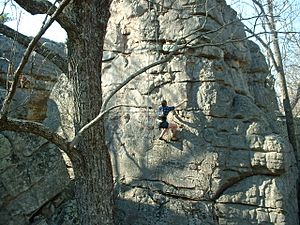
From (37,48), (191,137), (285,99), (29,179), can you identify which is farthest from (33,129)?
(285,99)

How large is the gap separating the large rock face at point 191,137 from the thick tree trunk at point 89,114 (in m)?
2.54

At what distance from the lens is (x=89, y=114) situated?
12.9 ft

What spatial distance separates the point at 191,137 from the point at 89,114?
336cm

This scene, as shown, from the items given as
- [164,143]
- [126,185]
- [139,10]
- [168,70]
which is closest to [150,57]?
[168,70]

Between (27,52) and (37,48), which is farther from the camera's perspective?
(37,48)

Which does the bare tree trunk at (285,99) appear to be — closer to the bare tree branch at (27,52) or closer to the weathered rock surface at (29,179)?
the weathered rock surface at (29,179)

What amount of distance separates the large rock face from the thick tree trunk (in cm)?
254

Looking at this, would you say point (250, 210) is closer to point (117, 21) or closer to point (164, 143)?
point (164, 143)

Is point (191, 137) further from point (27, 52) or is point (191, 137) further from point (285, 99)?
point (27, 52)

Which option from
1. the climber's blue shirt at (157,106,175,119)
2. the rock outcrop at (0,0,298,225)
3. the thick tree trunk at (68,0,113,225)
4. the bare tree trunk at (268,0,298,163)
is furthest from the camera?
the bare tree trunk at (268,0,298,163)

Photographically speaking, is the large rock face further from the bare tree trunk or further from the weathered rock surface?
the bare tree trunk

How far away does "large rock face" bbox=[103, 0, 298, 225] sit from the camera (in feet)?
21.6

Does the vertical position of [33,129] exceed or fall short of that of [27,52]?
it falls short

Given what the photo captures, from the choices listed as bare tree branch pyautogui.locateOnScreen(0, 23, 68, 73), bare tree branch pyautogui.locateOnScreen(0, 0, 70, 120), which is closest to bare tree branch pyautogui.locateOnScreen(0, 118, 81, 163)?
bare tree branch pyautogui.locateOnScreen(0, 0, 70, 120)
